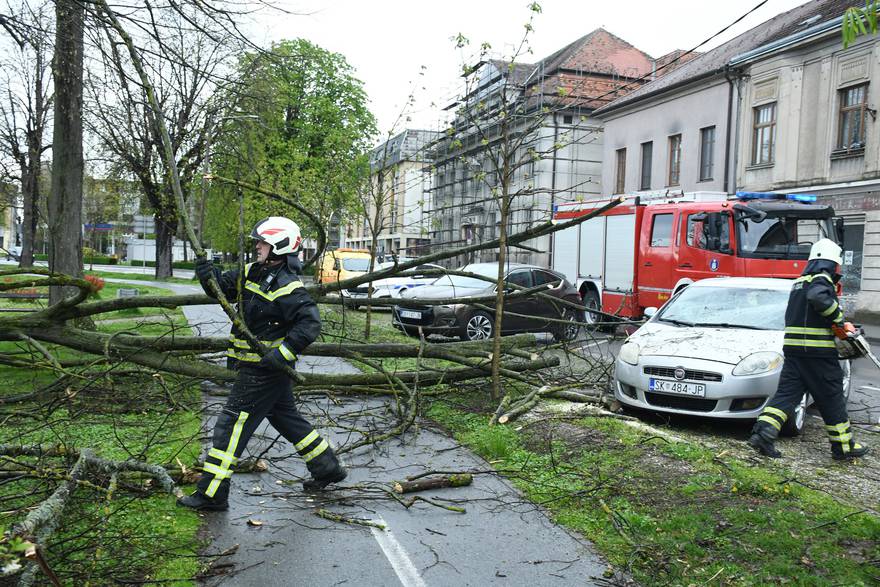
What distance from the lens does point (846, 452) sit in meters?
6.39

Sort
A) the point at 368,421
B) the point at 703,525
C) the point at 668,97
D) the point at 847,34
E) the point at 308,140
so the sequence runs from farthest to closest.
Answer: the point at 308,140 < the point at 668,97 < the point at 368,421 < the point at 703,525 < the point at 847,34

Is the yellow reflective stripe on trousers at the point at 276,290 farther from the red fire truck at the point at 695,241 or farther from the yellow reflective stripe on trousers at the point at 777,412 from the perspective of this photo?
the red fire truck at the point at 695,241

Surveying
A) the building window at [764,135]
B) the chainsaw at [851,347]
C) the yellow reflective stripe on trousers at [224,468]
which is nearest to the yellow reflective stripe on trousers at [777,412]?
the chainsaw at [851,347]

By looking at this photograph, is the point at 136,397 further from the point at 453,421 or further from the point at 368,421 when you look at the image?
the point at 453,421

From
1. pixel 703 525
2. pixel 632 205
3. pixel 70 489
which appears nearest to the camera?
pixel 70 489

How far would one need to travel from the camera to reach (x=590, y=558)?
4.38 metres

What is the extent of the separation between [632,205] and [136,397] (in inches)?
509

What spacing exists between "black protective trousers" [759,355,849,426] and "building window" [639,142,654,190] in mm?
27940

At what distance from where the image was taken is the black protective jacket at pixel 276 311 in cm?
507

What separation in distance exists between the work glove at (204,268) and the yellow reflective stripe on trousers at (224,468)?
3.14 feet

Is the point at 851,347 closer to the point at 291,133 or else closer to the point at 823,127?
the point at 823,127

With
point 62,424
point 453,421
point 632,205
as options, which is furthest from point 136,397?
point 632,205

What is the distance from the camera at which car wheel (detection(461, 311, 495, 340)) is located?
1436 centimetres

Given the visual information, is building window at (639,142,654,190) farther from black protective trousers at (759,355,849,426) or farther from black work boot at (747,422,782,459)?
black work boot at (747,422,782,459)
